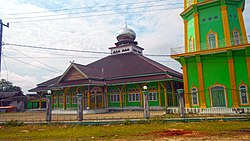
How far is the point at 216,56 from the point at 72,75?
614 inches

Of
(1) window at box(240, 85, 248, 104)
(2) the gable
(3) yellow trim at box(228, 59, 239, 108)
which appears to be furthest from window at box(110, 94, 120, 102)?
(1) window at box(240, 85, 248, 104)

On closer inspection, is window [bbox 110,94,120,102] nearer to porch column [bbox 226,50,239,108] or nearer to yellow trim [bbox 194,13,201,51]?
yellow trim [bbox 194,13,201,51]

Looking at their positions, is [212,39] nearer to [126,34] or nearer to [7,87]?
[126,34]

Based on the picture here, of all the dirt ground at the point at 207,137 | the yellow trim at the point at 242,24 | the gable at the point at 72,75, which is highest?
the yellow trim at the point at 242,24

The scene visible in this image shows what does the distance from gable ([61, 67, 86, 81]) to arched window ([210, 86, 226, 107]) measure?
13.5m

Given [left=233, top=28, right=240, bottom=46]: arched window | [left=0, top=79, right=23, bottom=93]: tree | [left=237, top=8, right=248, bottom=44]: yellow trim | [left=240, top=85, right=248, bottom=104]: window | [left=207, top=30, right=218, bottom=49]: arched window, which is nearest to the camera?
[left=240, top=85, right=248, bottom=104]: window

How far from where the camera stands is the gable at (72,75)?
79.4 ft

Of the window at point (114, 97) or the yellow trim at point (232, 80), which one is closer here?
the yellow trim at point (232, 80)

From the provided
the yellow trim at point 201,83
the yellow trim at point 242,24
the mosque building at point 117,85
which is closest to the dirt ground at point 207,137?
the yellow trim at point 201,83

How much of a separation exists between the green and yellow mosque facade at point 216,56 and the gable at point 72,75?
11242 mm

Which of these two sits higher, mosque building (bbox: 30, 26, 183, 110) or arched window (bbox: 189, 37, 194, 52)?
arched window (bbox: 189, 37, 194, 52)

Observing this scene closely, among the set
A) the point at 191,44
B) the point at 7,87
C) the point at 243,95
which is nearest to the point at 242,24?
the point at 191,44

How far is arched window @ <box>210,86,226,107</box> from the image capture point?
52.4 ft

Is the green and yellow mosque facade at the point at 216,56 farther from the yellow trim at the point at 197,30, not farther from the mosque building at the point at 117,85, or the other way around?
the mosque building at the point at 117,85
